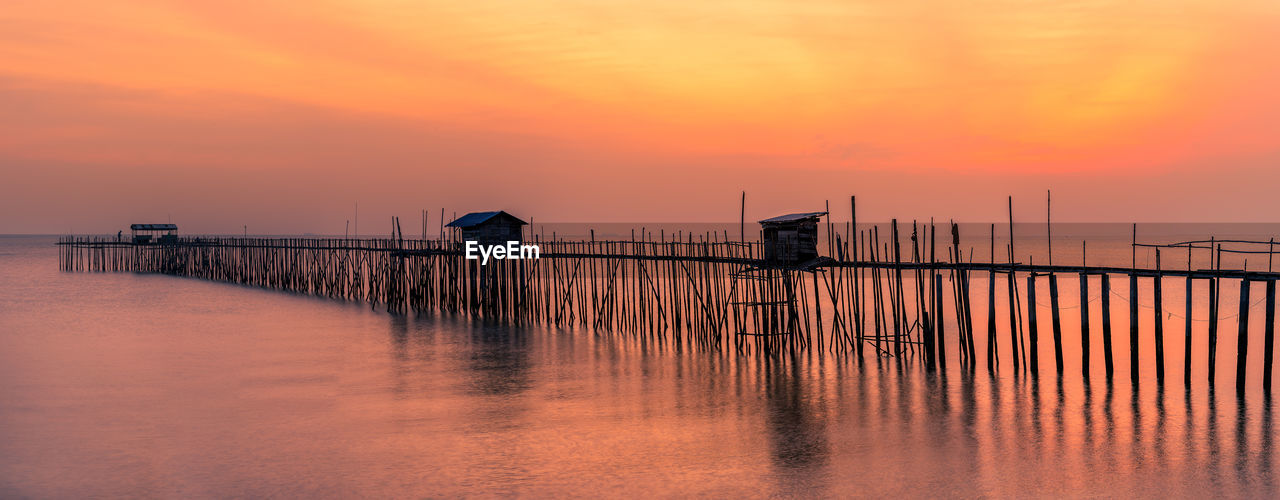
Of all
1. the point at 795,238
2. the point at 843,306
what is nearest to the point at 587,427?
the point at 795,238

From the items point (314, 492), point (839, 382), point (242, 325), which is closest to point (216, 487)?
point (314, 492)

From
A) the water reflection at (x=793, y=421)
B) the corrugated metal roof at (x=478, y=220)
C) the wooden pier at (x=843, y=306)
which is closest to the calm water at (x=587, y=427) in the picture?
the water reflection at (x=793, y=421)

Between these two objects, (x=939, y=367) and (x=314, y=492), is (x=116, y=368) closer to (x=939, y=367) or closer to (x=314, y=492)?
(x=314, y=492)

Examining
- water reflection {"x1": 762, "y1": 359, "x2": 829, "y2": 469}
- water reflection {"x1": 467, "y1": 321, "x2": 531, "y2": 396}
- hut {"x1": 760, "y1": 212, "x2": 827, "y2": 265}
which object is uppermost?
hut {"x1": 760, "y1": 212, "x2": 827, "y2": 265}

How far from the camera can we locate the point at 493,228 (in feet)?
102

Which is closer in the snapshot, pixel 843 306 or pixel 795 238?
pixel 795 238

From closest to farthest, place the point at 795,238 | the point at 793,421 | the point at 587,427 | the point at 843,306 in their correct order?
1. the point at 587,427
2. the point at 793,421
3. the point at 795,238
4. the point at 843,306

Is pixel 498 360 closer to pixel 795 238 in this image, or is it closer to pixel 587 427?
pixel 795 238

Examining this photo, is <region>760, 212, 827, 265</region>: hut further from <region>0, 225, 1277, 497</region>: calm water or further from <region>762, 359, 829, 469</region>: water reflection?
<region>762, 359, 829, 469</region>: water reflection

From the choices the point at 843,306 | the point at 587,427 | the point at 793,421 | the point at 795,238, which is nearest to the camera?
the point at 587,427

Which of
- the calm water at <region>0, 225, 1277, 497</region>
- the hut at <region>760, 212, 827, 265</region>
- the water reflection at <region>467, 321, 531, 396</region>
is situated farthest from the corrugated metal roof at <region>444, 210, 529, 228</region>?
the hut at <region>760, 212, 827, 265</region>

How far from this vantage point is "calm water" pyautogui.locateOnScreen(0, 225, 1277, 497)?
37.2 ft

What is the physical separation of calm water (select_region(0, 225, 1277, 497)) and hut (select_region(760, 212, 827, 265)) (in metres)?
2.17

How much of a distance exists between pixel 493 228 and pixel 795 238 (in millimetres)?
12738
